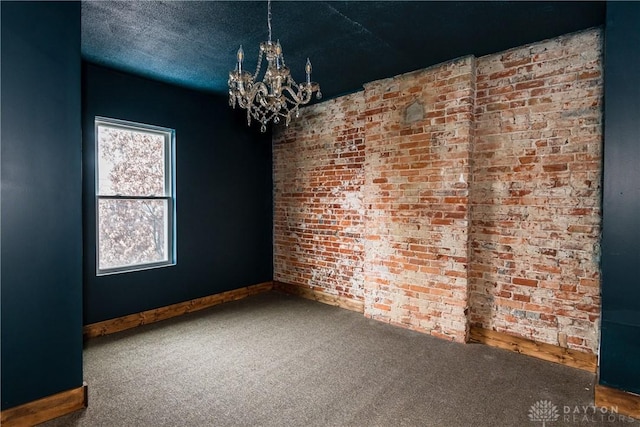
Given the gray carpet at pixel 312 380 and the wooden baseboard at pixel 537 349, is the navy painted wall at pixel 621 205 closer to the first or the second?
the gray carpet at pixel 312 380

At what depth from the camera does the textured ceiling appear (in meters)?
2.39

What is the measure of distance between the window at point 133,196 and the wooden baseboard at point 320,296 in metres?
1.73

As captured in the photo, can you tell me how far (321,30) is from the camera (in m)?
2.73

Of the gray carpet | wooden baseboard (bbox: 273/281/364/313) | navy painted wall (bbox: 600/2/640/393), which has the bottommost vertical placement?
the gray carpet

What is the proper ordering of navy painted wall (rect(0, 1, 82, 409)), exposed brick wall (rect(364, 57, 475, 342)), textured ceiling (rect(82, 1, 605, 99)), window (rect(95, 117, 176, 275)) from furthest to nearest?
window (rect(95, 117, 176, 275)) → exposed brick wall (rect(364, 57, 475, 342)) → textured ceiling (rect(82, 1, 605, 99)) → navy painted wall (rect(0, 1, 82, 409))

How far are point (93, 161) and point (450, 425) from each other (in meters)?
3.89

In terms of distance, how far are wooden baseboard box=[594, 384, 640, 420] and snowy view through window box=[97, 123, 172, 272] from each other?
4256 millimetres

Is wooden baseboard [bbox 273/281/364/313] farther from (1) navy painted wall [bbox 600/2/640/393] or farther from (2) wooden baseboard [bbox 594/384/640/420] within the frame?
(1) navy painted wall [bbox 600/2/640/393]

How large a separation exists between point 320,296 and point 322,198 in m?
1.39

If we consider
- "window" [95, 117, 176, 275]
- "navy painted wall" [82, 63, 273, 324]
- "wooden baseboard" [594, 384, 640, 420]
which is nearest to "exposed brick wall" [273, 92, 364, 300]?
"navy painted wall" [82, 63, 273, 324]

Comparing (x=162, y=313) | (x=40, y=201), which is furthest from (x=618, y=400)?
(x=162, y=313)

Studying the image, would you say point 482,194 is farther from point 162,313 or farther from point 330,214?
point 162,313

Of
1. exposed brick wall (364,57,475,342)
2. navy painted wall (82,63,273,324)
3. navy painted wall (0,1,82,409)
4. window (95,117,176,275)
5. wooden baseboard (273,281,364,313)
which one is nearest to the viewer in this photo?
navy painted wall (0,1,82,409)

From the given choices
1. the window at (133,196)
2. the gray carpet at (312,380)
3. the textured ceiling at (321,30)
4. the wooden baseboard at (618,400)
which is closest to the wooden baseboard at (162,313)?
the gray carpet at (312,380)
